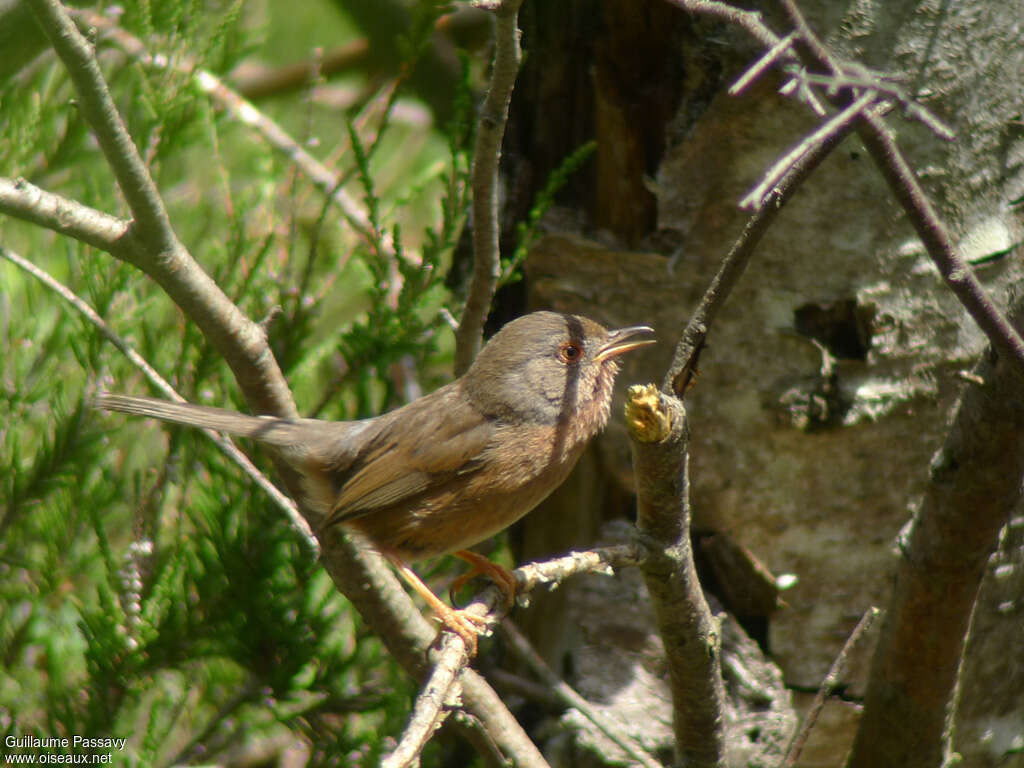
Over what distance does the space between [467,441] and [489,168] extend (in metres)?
1.07

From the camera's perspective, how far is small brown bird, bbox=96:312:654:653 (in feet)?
10.8

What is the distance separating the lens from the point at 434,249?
11.7 ft

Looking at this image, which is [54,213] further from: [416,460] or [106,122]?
[416,460]

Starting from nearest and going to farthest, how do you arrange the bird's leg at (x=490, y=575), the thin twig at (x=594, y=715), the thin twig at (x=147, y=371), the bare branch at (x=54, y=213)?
the bare branch at (x=54, y=213)
the thin twig at (x=594, y=715)
the thin twig at (x=147, y=371)
the bird's leg at (x=490, y=575)

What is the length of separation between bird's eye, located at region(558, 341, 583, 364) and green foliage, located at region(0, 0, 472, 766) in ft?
1.87

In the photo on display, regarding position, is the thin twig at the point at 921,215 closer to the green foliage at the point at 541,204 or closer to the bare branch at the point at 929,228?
the bare branch at the point at 929,228

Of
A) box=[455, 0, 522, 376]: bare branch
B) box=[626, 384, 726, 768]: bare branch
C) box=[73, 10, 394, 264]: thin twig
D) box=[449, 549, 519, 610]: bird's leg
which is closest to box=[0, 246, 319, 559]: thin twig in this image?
box=[449, 549, 519, 610]: bird's leg

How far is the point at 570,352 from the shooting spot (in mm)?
3465

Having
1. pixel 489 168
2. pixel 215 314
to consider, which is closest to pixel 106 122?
pixel 215 314

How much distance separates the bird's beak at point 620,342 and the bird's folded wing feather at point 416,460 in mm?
490

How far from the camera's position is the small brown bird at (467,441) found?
3.29m

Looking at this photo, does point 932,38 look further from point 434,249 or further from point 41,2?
point 41,2

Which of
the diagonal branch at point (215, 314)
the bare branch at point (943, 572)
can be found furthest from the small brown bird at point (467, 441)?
the bare branch at point (943, 572)

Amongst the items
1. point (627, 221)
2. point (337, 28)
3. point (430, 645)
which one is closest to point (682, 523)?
point (430, 645)
